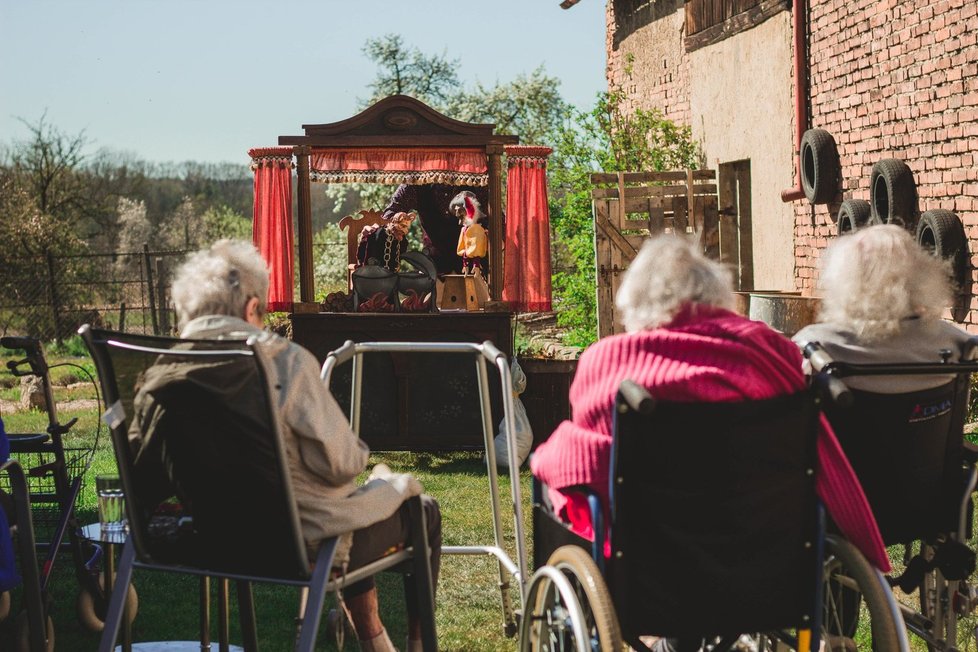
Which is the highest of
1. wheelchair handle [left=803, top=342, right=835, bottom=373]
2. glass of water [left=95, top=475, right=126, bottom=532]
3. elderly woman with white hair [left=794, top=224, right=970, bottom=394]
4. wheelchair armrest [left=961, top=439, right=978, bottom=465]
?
elderly woman with white hair [left=794, top=224, right=970, bottom=394]

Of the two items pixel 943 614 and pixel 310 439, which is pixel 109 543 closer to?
pixel 310 439

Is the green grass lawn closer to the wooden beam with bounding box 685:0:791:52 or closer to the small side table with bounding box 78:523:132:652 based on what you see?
the small side table with bounding box 78:523:132:652

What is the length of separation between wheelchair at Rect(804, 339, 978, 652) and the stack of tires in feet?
11.5

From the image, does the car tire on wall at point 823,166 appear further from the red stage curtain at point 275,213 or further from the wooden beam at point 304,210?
the red stage curtain at point 275,213

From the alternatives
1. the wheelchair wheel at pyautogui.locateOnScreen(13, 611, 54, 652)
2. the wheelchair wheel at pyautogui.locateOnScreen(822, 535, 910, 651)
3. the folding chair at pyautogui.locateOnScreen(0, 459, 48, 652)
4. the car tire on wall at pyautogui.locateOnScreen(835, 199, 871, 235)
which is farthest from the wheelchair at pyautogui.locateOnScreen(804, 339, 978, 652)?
the car tire on wall at pyautogui.locateOnScreen(835, 199, 871, 235)

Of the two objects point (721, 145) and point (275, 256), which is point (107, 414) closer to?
point (275, 256)

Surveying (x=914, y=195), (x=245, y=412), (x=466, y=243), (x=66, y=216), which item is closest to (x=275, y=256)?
(x=466, y=243)

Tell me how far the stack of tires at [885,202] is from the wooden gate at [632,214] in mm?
2460

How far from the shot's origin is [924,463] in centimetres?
355

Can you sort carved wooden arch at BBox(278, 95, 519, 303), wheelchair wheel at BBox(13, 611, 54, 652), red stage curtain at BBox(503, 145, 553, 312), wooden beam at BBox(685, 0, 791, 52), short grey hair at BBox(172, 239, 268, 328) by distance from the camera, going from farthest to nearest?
1. wooden beam at BBox(685, 0, 791, 52)
2. red stage curtain at BBox(503, 145, 553, 312)
3. carved wooden arch at BBox(278, 95, 519, 303)
4. wheelchair wheel at BBox(13, 611, 54, 652)
5. short grey hair at BBox(172, 239, 268, 328)

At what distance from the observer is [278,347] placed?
3.10 meters

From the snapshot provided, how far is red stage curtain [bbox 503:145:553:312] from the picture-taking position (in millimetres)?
9203

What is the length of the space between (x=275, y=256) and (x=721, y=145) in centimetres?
594

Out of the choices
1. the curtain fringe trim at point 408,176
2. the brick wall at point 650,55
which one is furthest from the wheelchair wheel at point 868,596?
the brick wall at point 650,55
